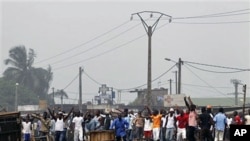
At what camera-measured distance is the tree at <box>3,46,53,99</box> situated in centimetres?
11684

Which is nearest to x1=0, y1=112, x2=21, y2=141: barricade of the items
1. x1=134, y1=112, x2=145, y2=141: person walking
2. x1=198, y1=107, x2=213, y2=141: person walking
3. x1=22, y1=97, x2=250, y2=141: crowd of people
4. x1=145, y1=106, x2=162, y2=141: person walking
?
x1=22, y1=97, x2=250, y2=141: crowd of people

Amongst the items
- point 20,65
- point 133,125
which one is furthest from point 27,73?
point 133,125

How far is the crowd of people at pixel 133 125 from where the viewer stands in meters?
25.3

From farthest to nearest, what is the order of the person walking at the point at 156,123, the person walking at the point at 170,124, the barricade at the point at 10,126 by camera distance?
the person walking at the point at 156,123, the person walking at the point at 170,124, the barricade at the point at 10,126

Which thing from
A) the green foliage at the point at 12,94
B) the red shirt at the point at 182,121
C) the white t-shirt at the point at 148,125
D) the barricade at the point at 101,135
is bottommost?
the barricade at the point at 101,135

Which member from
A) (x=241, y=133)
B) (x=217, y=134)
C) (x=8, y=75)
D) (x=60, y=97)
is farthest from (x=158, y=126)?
(x=60, y=97)

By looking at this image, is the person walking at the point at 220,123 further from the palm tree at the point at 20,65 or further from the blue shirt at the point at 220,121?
the palm tree at the point at 20,65

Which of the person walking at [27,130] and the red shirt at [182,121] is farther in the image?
the person walking at [27,130]

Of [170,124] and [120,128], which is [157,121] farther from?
[120,128]

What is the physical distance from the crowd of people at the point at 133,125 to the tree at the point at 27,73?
86.2 m

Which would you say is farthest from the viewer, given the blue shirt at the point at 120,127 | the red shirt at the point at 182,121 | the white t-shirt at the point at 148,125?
the white t-shirt at the point at 148,125

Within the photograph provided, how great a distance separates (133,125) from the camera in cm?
3167

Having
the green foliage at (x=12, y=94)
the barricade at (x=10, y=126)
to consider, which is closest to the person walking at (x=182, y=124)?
the barricade at (x=10, y=126)

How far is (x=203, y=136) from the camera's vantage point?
24.0 m
